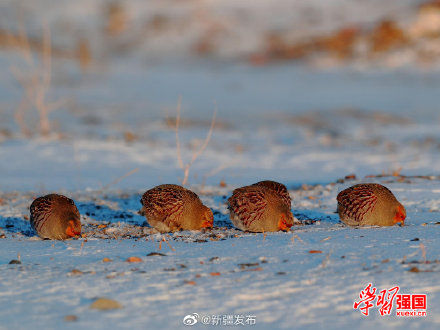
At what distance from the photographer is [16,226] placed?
23.3 ft

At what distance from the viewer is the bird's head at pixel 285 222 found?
620 cm

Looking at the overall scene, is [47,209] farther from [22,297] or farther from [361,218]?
[361,218]

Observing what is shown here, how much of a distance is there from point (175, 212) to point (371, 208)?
200 cm

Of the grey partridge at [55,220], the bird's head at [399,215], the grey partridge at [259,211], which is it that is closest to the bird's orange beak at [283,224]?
the grey partridge at [259,211]

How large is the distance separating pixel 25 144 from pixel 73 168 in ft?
8.85

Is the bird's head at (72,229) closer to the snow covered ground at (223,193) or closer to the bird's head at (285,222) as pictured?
the snow covered ground at (223,193)

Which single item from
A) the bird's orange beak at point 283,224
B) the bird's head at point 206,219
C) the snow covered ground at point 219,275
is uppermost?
the bird's head at point 206,219

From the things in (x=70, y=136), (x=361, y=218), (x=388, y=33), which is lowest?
(x=361, y=218)

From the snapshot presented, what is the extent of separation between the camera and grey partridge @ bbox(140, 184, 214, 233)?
6379mm

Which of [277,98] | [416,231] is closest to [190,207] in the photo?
[416,231]

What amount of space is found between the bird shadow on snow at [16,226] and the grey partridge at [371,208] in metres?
3.38

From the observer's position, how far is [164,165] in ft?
39.8
